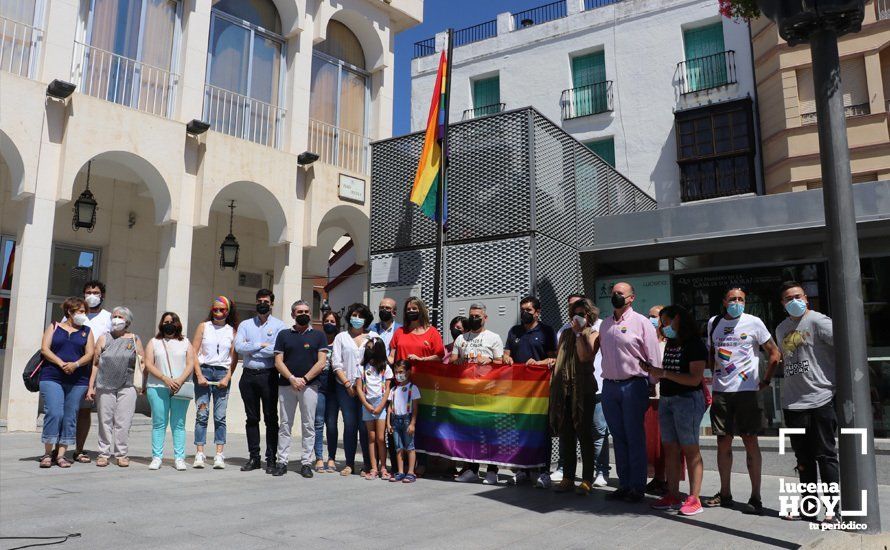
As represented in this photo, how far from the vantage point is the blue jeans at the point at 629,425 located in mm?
5801

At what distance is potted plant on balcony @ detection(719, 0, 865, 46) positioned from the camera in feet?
14.3

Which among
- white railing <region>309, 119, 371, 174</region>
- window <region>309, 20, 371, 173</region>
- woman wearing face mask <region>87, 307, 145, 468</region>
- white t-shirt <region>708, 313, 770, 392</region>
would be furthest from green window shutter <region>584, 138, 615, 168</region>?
woman wearing face mask <region>87, 307, 145, 468</region>

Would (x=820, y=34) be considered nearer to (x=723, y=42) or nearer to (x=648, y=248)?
(x=648, y=248)

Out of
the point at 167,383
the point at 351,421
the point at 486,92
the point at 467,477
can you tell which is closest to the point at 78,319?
the point at 167,383

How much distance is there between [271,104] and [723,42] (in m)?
14.3

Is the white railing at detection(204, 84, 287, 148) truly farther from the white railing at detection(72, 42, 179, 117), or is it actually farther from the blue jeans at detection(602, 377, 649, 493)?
the blue jeans at detection(602, 377, 649, 493)

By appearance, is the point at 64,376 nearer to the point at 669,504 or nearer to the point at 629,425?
the point at 629,425

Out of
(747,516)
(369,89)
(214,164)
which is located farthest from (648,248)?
(369,89)

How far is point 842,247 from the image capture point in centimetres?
431

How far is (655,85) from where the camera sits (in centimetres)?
2161

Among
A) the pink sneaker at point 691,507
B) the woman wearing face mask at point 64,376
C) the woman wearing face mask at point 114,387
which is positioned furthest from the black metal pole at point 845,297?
the woman wearing face mask at point 64,376

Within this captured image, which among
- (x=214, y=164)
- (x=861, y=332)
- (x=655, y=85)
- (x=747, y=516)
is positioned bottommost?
(x=747, y=516)

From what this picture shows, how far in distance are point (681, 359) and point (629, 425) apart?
2.54ft

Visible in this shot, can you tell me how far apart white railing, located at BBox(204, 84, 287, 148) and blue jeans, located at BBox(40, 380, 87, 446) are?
26.9 ft
